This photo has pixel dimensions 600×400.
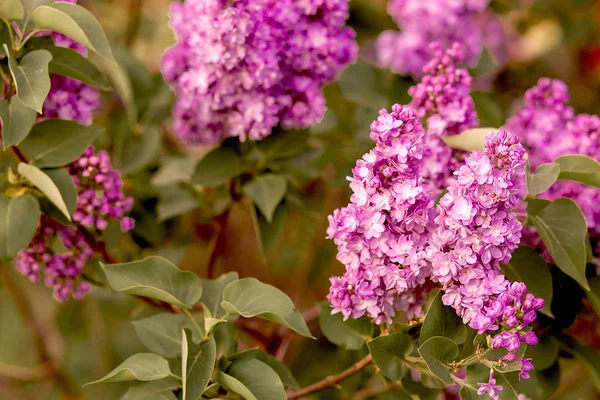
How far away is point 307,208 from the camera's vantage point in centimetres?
104

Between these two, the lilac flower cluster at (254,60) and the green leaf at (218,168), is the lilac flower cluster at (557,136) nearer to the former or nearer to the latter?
the lilac flower cluster at (254,60)

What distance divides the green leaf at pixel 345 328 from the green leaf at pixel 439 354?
127mm

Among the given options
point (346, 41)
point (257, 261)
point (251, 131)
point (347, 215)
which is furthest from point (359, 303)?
point (257, 261)

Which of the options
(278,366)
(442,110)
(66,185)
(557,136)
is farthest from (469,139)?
(66,185)

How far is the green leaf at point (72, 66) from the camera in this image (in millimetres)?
797

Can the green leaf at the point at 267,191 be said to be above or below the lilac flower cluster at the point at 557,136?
below

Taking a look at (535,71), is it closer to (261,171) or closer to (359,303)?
(261,171)

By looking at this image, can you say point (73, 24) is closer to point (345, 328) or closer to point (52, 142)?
point (52, 142)

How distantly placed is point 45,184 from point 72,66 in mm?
144

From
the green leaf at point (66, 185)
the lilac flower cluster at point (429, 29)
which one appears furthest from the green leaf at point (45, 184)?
the lilac flower cluster at point (429, 29)

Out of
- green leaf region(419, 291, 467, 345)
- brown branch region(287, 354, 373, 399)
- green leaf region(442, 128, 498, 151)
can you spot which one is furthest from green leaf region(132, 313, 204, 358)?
green leaf region(442, 128, 498, 151)

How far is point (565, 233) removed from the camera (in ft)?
2.49

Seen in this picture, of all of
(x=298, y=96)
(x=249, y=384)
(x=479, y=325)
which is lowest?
(x=249, y=384)

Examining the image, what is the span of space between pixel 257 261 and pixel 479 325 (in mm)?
1057
